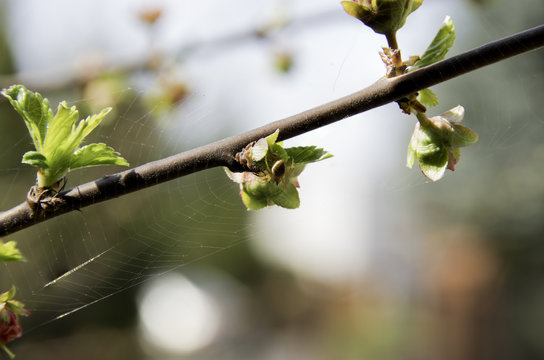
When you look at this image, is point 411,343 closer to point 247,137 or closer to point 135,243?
point 135,243

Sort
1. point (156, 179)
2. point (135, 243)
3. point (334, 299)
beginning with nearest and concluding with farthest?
point (156, 179)
point (135, 243)
point (334, 299)

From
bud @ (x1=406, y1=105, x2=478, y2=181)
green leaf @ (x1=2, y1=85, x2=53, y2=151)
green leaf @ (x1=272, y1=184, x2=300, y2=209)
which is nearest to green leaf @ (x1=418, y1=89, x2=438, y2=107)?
bud @ (x1=406, y1=105, x2=478, y2=181)

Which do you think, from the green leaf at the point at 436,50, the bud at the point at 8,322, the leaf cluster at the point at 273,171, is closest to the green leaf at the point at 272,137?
the leaf cluster at the point at 273,171

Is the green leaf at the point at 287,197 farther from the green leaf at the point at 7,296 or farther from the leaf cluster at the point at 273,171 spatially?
the green leaf at the point at 7,296

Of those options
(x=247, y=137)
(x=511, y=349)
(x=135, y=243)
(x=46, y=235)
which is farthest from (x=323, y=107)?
(x=511, y=349)

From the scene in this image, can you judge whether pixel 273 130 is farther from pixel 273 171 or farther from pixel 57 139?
pixel 57 139

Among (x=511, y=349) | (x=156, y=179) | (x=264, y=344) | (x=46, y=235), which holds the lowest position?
(x=511, y=349)

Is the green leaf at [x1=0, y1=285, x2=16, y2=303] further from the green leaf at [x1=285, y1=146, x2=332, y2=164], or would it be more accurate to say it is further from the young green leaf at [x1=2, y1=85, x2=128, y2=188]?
the green leaf at [x1=285, y1=146, x2=332, y2=164]

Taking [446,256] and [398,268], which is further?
[398,268]
